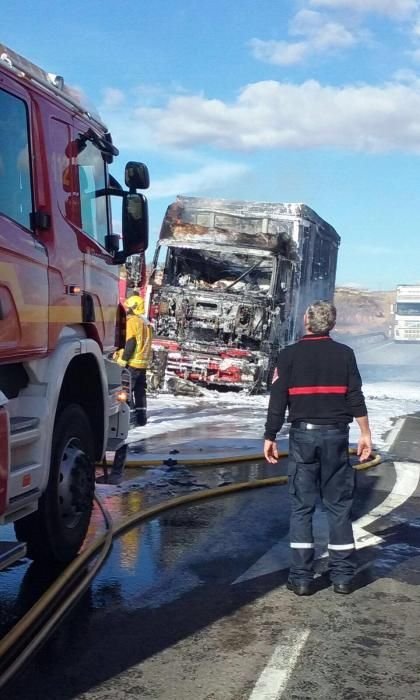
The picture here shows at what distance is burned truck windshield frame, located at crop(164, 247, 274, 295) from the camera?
1652cm

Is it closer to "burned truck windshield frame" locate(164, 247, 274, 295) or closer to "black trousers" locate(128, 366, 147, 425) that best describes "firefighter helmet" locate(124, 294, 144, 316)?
"black trousers" locate(128, 366, 147, 425)

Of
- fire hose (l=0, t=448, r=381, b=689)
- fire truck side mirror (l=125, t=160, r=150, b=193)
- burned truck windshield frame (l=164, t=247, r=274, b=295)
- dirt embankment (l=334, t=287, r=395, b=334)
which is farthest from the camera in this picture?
dirt embankment (l=334, t=287, r=395, b=334)

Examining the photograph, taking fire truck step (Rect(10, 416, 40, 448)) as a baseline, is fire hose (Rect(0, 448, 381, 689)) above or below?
below

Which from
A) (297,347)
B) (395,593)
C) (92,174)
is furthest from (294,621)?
(92,174)

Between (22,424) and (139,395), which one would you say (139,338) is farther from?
(22,424)

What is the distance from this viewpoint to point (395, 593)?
463cm

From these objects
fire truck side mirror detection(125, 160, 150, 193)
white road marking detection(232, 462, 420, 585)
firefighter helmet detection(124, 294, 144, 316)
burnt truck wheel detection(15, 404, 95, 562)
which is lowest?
white road marking detection(232, 462, 420, 585)

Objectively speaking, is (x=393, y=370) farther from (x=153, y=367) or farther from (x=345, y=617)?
(x=345, y=617)

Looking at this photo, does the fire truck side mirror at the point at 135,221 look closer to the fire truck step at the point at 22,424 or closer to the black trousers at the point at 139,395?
the fire truck step at the point at 22,424

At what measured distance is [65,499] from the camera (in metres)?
4.85

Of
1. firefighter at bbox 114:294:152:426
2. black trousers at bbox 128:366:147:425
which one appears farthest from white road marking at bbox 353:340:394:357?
firefighter at bbox 114:294:152:426

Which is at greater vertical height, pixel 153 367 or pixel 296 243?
pixel 296 243

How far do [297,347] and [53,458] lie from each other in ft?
5.39

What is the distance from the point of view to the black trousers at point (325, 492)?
4.66m
